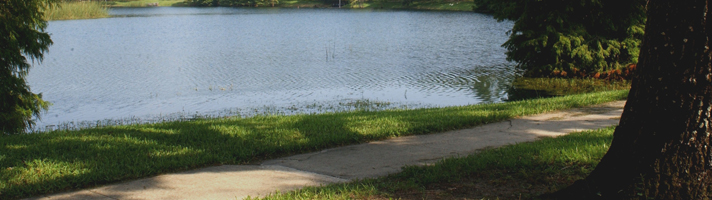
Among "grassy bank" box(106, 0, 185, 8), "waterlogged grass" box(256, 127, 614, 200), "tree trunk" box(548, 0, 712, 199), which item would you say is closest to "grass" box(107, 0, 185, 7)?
"grassy bank" box(106, 0, 185, 8)

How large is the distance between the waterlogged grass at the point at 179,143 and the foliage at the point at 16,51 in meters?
3.04

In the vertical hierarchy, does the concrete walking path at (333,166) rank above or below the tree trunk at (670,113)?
below

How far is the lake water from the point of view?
14914 millimetres

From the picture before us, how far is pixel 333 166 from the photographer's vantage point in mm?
6277

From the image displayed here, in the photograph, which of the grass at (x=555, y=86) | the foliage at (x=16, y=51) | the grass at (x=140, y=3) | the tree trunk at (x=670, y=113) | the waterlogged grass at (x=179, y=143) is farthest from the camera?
the grass at (x=140, y=3)

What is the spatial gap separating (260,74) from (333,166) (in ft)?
48.9

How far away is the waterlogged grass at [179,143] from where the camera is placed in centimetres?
570

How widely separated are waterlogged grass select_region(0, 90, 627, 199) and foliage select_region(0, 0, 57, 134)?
3042 millimetres

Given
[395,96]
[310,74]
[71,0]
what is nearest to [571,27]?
[395,96]

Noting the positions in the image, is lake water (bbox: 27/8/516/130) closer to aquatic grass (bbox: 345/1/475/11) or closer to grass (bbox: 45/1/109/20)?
grass (bbox: 45/1/109/20)

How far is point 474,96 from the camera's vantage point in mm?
16078

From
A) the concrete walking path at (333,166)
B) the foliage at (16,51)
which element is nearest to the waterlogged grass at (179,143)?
the concrete walking path at (333,166)

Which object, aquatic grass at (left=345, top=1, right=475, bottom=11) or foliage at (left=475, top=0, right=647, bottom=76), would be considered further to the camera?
aquatic grass at (left=345, top=1, right=475, bottom=11)

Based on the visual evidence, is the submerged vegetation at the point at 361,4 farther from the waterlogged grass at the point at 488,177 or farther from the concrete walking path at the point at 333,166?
the waterlogged grass at the point at 488,177
